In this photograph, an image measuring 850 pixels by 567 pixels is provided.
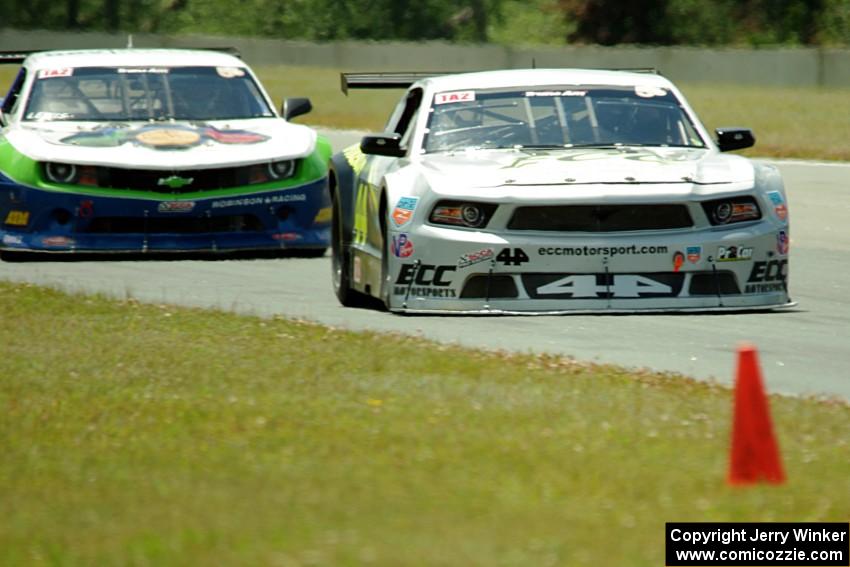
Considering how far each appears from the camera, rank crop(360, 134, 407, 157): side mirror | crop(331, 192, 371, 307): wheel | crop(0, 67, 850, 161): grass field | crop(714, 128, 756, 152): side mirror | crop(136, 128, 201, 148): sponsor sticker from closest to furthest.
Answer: crop(360, 134, 407, 157): side mirror
crop(714, 128, 756, 152): side mirror
crop(331, 192, 371, 307): wheel
crop(136, 128, 201, 148): sponsor sticker
crop(0, 67, 850, 161): grass field

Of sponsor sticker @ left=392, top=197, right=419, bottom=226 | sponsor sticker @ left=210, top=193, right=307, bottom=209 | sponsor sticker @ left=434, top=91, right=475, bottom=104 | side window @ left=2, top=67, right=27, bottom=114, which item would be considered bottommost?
sponsor sticker @ left=210, top=193, right=307, bottom=209

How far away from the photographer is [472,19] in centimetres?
8269

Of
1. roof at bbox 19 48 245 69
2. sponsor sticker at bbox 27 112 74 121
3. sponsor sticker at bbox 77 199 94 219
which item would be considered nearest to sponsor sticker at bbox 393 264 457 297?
sponsor sticker at bbox 77 199 94 219

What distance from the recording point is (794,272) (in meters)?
12.9

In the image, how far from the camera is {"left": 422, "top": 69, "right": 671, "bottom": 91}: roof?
11.0 metres

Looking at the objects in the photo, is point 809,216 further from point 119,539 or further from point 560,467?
point 119,539

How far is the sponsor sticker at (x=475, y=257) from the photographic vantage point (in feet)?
31.4

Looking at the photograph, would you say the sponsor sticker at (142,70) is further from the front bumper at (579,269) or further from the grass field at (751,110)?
the grass field at (751,110)

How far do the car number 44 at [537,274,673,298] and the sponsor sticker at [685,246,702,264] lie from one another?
0.20 metres

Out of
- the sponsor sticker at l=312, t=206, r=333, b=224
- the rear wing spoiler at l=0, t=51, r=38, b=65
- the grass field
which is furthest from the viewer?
the grass field

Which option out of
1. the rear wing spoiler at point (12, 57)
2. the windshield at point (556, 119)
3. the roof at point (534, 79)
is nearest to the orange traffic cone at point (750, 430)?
the windshield at point (556, 119)

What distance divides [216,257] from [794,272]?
437 centimetres

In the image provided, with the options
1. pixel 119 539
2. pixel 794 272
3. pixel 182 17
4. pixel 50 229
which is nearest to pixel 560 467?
pixel 119 539

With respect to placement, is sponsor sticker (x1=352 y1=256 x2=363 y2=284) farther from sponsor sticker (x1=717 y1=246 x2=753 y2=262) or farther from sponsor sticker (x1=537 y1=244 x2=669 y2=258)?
sponsor sticker (x1=717 y1=246 x2=753 y2=262)
